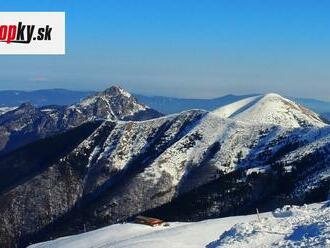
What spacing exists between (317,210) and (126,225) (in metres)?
42.8

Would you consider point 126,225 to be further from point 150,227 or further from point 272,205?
point 272,205

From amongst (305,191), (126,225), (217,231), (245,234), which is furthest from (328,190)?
(245,234)

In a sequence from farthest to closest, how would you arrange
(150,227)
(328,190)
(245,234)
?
(328,190)
(150,227)
(245,234)

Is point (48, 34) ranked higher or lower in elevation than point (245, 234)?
higher

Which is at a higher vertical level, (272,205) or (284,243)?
(284,243)

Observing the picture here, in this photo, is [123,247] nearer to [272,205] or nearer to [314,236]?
[314,236]

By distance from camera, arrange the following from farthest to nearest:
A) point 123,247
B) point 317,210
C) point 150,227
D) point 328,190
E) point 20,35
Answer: point 328,190 → point 150,227 → point 20,35 → point 123,247 → point 317,210

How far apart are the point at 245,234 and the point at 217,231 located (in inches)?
835

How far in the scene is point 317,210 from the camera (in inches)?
2440

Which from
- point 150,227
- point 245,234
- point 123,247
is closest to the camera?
point 245,234

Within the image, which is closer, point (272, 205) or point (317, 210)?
point (317, 210)

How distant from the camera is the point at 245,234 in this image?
180 feet

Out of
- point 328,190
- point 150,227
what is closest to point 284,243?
point 150,227

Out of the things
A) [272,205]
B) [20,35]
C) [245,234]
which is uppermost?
[20,35]
